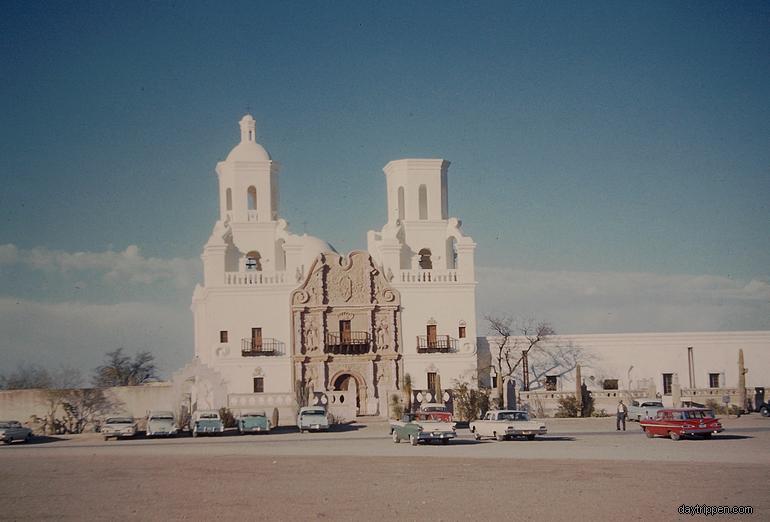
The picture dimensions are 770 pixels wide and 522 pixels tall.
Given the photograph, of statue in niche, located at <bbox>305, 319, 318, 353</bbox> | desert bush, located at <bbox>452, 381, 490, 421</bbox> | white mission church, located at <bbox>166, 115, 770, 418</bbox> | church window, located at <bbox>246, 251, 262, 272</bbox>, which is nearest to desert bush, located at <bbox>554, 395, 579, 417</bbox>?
white mission church, located at <bbox>166, 115, 770, 418</bbox>

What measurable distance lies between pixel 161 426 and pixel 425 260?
2232 cm

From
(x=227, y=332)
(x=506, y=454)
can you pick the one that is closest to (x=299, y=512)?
(x=506, y=454)

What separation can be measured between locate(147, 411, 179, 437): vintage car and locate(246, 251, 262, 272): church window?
58.6ft

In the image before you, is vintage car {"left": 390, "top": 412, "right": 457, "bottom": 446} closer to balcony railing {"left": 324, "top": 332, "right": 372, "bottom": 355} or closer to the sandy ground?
the sandy ground

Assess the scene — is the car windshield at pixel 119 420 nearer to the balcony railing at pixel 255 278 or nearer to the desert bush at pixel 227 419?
the desert bush at pixel 227 419

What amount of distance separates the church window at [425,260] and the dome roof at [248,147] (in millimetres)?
10267

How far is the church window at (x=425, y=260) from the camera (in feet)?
197

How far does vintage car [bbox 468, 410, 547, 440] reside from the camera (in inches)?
1350

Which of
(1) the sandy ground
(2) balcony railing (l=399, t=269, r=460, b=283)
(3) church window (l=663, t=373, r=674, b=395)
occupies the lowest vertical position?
(1) the sandy ground

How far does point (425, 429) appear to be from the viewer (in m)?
33.6

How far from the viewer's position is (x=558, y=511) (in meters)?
18.5

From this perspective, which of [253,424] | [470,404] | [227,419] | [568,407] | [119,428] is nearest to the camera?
[119,428]

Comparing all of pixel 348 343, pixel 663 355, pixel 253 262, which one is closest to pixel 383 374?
pixel 348 343

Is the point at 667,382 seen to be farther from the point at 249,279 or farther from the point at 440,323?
the point at 249,279
